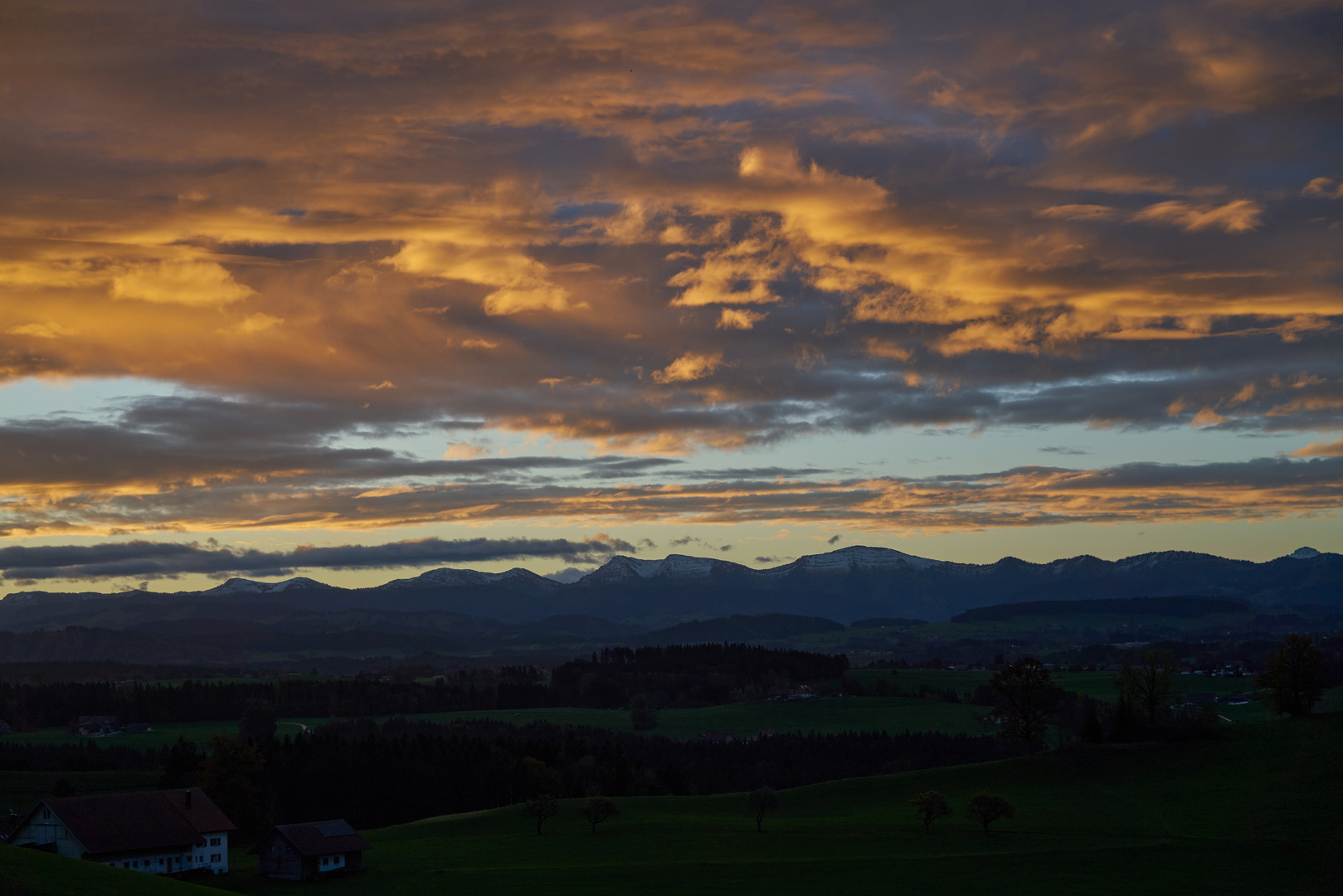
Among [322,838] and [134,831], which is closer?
[134,831]

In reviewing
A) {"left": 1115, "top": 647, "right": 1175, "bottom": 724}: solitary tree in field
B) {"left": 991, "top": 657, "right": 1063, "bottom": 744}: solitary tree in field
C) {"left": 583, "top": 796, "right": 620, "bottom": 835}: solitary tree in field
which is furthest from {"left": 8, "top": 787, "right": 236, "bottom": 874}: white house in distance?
{"left": 1115, "top": 647, "right": 1175, "bottom": 724}: solitary tree in field

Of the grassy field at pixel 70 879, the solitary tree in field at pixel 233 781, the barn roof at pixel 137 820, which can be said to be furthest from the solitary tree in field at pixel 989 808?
the solitary tree in field at pixel 233 781

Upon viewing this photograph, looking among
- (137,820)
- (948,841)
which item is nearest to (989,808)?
(948,841)

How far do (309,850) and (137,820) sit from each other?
1641 cm

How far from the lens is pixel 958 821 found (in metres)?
108

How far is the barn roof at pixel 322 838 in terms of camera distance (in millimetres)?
96750

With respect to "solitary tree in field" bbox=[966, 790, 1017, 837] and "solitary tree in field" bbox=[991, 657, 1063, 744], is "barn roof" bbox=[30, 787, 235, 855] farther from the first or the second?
"solitary tree in field" bbox=[991, 657, 1063, 744]

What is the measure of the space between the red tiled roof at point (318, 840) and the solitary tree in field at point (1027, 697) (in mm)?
79944

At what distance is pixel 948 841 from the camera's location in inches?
3816

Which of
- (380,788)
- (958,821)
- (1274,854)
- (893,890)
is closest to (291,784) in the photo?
(380,788)

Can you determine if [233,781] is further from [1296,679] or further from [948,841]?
[1296,679]

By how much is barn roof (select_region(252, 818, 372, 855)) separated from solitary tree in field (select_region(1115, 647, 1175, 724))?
3798 inches

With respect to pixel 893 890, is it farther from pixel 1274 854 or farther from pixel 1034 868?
pixel 1274 854

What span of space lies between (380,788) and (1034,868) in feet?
345
